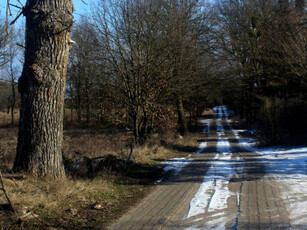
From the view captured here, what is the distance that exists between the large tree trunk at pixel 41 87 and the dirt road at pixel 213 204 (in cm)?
234

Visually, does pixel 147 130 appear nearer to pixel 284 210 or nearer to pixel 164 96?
pixel 164 96

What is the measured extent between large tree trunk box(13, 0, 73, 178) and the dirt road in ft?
7.67

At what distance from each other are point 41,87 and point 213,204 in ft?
14.0

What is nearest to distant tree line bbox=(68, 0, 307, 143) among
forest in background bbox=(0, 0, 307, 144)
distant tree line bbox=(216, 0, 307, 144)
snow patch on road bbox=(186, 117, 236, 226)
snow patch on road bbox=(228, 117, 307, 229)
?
forest in background bbox=(0, 0, 307, 144)

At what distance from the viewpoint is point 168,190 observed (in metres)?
8.76

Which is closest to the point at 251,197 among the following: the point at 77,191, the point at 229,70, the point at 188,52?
the point at 77,191

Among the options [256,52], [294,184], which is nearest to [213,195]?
[294,184]

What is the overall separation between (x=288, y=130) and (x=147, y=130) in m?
8.47

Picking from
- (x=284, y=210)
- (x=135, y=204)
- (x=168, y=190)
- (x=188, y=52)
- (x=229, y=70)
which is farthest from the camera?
(x=229, y=70)

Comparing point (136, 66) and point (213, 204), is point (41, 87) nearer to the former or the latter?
point (213, 204)

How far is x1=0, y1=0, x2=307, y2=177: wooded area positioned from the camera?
25.3ft

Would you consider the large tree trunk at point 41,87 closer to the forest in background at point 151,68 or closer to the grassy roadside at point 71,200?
the grassy roadside at point 71,200

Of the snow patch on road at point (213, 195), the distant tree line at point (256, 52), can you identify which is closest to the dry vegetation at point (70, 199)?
the snow patch on road at point (213, 195)

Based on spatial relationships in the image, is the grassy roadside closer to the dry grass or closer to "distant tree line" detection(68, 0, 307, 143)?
the dry grass
